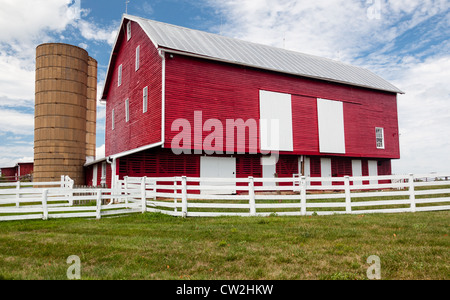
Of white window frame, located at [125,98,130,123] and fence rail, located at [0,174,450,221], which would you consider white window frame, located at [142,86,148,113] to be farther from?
fence rail, located at [0,174,450,221]

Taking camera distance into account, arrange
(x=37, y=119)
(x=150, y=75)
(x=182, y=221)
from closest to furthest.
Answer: (x=182, y=221) → (x=150, y=75) → (x=37, y=119)

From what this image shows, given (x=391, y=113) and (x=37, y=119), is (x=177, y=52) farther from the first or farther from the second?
(x=391, y=113)

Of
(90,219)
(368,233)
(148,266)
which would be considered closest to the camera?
(148,266)

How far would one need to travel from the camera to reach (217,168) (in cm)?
2078

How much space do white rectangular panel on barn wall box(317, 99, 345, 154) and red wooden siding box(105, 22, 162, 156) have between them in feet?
36.5

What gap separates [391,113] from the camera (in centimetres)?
2802

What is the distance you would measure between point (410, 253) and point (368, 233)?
1.77 meters

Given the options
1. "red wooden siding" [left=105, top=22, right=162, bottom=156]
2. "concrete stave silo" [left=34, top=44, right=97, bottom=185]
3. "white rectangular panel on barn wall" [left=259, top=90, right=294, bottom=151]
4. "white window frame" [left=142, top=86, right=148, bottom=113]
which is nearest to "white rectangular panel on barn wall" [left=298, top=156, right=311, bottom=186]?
"white rectangular panel on barn wall" [left=259, top=90, right=294, bottom=151]

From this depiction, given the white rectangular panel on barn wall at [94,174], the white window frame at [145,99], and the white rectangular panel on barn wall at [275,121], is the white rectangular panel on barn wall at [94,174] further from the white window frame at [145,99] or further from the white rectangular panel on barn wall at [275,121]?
the white rectangular panel on barn wall at [275,121]

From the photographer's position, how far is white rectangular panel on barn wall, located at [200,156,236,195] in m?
20.3

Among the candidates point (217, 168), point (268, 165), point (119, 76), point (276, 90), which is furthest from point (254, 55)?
point (119, 76)

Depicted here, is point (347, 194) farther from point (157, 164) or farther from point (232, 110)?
point (157, 164)

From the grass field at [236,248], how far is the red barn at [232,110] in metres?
9.72

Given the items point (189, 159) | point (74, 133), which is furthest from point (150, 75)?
point (74, 133)
